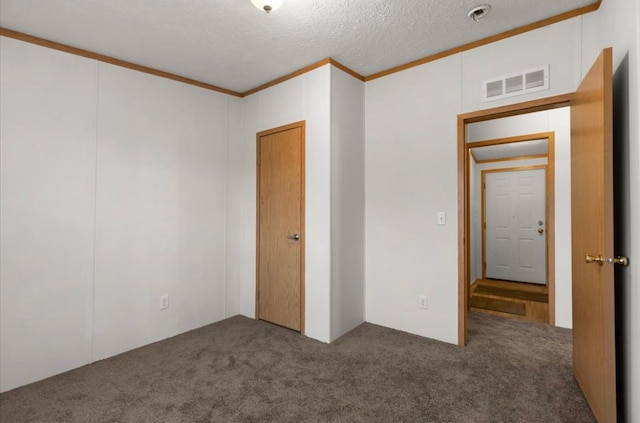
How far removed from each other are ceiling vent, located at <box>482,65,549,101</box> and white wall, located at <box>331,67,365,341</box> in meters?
1.21

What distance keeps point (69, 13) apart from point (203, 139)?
147 cm

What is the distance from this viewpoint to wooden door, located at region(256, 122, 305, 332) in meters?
3.15

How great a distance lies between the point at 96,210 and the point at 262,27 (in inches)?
80.9

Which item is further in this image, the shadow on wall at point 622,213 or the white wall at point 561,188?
the white wall at point 561,188

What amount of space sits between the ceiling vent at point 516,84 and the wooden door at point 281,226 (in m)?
1.70

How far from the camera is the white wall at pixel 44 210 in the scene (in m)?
2.26

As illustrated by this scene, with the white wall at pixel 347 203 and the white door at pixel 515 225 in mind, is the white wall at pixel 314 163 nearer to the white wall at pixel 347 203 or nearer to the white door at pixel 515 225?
the white wall at pixel 347 203

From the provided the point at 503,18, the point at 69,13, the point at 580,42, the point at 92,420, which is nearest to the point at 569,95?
the point at 580,42

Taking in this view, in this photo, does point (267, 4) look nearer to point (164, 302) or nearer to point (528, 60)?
point (528, 60)

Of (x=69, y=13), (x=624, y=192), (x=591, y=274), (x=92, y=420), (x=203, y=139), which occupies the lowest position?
(x=92, y=420)

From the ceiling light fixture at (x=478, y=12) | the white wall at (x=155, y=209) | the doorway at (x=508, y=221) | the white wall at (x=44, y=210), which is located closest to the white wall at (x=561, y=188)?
the doorway at (x=508, y=221)

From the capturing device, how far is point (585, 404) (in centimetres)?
194

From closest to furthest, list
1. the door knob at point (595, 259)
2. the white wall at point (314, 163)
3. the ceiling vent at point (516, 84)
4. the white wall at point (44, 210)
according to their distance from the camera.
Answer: the door knob at point (595, 259) < the white wall at point (44, 210) < the ceiling vent at point (516, 84) < the white wall at point (314, 163)

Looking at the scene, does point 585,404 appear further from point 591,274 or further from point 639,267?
point 639,267
